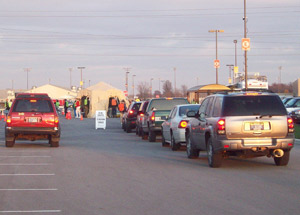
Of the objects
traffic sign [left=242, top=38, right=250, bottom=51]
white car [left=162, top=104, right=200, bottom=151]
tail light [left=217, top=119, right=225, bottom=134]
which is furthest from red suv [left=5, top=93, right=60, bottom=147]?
traffic sign [left=242, top=38, right=250, bottom=51]

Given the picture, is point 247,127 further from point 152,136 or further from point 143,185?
point 152,136

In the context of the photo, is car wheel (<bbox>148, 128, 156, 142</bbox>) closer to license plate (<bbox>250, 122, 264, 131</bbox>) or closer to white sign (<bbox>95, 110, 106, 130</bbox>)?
license plate (<bbox>250, 122, 264, 131</bbox>)

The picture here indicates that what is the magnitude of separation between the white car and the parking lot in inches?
45.3

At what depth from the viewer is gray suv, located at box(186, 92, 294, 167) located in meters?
14.3

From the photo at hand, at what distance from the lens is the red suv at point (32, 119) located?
2141 cm

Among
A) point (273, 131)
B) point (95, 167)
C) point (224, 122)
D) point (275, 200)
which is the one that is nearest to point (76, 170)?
point (95, 167)

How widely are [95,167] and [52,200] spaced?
5.19 metres

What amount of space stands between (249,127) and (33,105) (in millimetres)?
9903

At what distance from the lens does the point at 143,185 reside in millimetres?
11984

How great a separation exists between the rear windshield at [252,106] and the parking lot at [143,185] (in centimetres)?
136

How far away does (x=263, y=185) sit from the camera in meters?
11.9

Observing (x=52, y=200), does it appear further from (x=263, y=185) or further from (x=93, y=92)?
(x=93, y=92)

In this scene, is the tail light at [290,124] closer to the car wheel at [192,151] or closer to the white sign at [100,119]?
the car wheel at [192,151]

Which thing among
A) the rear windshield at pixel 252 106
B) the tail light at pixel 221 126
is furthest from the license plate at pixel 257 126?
the tail light at pixel 221 126
